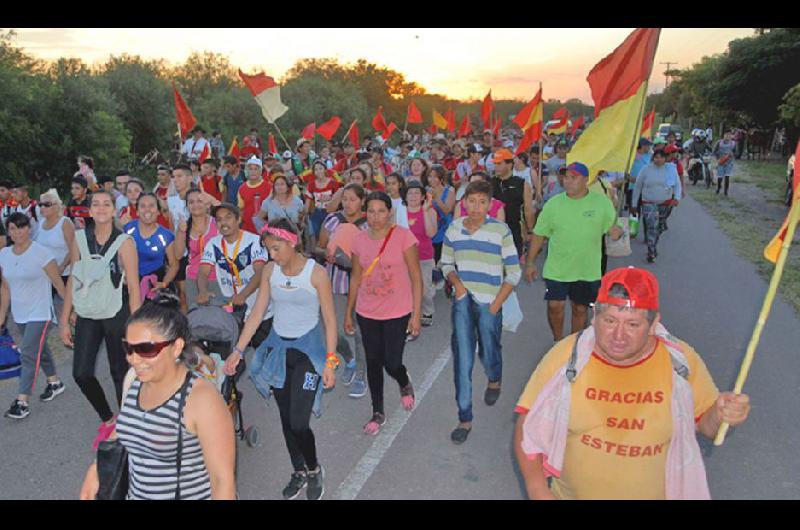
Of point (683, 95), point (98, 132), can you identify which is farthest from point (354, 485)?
point (683, 95)

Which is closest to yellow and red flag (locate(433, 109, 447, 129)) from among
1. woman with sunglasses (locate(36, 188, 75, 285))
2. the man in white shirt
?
the man in white shirt

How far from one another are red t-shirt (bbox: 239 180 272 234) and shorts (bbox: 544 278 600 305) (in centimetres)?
482

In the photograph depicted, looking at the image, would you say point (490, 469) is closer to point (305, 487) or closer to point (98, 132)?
point (305, 487)

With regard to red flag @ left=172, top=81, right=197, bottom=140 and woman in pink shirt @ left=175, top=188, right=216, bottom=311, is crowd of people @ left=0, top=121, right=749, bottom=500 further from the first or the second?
red flag @ left=172, top=81, right=197, bottom=140

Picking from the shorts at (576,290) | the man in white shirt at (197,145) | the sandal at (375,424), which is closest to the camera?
the sandal at (375,424)

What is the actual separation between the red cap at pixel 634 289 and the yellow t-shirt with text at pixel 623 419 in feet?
0.71

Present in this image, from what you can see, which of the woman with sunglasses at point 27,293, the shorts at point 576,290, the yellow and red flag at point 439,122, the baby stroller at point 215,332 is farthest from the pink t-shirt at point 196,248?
the yellow and red flag at point 439,122

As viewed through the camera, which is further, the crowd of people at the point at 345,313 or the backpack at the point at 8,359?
the backpack at the point at 8,359

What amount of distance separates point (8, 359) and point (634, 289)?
523 centimetres

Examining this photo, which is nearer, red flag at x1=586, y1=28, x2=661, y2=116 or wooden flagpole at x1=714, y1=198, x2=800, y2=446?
wooden flagpole at x1=714, y1=198, x2=800, y2=446

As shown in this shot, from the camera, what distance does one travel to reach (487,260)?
5184mm

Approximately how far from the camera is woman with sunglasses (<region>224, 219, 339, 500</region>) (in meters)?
4.27

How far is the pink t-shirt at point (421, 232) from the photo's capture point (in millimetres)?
7676

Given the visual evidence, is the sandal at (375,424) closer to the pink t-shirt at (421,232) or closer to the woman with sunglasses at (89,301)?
the woman with sunglasses at (89,301)
